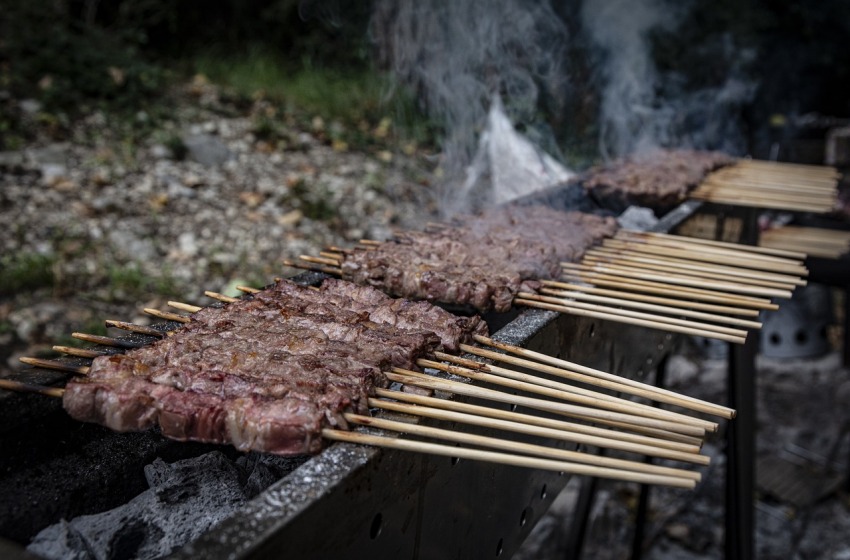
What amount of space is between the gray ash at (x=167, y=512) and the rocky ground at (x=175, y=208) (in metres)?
4.11

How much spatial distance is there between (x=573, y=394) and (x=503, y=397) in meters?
0.22

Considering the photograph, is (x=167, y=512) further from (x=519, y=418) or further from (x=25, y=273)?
(x=25, y=273)

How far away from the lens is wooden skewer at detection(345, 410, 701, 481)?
5.46 ft

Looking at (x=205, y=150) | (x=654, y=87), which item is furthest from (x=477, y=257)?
(x=654, y=87)

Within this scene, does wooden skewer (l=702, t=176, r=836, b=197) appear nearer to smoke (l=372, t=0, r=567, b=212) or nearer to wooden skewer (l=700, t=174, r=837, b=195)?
wooden skewer (l=700, t=174, r=837, b=195)

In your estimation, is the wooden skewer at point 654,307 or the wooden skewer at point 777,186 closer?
the wooden skewer at point 654,307

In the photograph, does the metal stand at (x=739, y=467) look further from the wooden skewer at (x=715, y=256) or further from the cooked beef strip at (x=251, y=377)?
the cooked beef strip at (x=251, y=377)

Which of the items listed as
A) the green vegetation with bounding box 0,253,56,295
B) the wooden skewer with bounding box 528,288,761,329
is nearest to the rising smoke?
the wooden skewer with bounding box 528,288,761,329

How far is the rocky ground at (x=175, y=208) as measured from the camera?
6.39 meters

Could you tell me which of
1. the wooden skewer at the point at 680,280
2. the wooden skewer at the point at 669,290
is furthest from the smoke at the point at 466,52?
the wooden skewer at the point at 669,290

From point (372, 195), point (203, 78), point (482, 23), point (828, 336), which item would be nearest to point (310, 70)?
point (203, 78)

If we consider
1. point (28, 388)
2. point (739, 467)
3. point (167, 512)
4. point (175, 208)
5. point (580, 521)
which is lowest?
point (580, 521)

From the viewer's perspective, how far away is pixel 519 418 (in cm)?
186

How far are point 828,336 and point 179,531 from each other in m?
8.53
